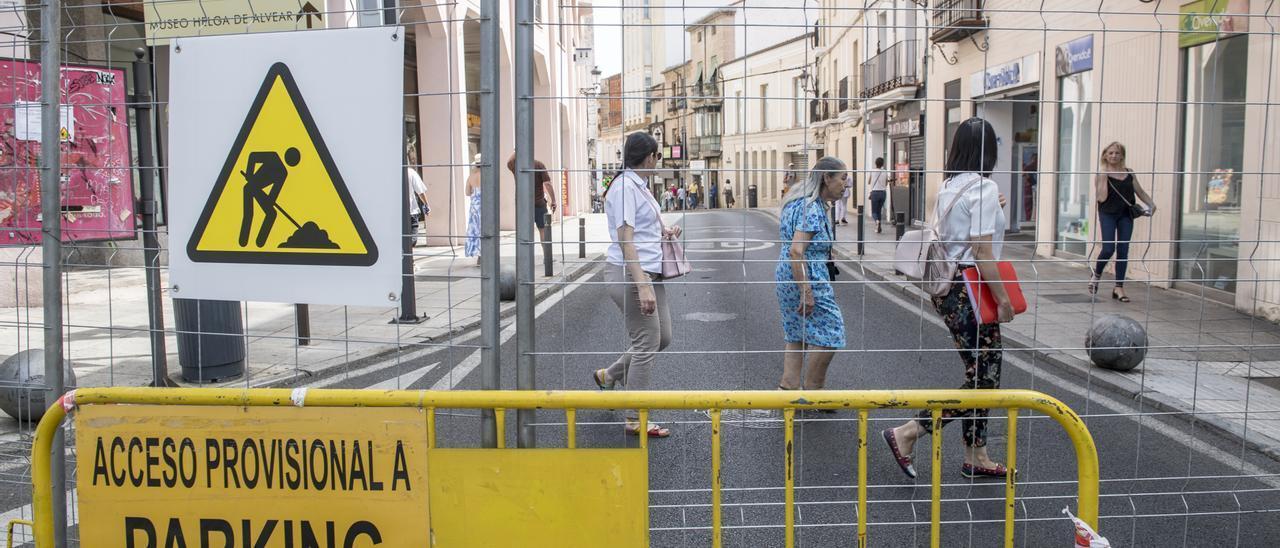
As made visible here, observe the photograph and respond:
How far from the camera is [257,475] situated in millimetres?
2699

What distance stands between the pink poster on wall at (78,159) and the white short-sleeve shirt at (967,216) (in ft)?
11.8

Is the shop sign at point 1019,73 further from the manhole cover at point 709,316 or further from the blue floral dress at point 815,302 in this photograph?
the blue floral dress at point 815,302

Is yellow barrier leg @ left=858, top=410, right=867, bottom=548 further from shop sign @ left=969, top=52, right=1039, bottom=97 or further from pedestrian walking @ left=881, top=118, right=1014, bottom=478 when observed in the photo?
shop sign @ left=969, top=52, right=1039, bottom=97

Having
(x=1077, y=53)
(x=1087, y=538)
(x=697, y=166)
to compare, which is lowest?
(x=1087, y=538)

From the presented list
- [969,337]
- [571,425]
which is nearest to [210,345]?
[571,425]

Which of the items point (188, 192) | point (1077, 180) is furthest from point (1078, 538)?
point (1077, 180)

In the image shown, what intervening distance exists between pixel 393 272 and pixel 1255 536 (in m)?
3.60

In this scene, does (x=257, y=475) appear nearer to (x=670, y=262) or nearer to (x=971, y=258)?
(x=670, y=262)

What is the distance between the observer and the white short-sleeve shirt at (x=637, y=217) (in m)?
→ 4.72

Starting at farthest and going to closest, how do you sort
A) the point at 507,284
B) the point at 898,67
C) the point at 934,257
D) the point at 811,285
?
the point at 898,67
the point at 507,284
the point at 811,285
the point at 934,257

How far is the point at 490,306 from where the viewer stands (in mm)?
2945

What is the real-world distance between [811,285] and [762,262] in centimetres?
164

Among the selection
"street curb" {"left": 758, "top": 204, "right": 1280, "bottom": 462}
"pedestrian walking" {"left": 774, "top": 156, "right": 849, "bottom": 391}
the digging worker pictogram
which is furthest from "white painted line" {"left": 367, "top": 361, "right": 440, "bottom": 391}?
the digging worker pictogram

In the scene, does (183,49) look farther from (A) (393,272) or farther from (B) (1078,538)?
Result: (B) (1078,538)
